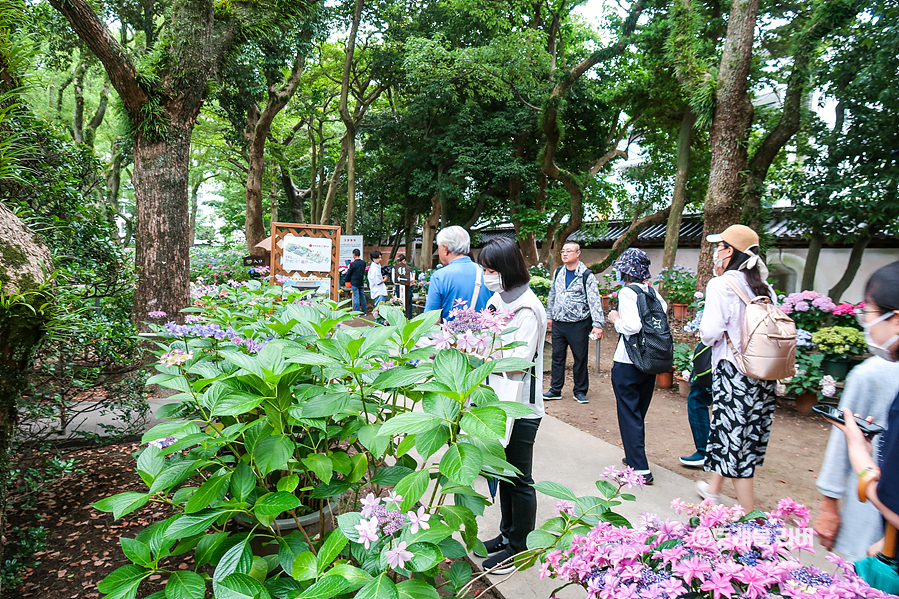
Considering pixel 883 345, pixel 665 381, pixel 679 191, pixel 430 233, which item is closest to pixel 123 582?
pixel 883 345

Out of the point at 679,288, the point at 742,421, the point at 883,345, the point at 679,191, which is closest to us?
the point at 883,345

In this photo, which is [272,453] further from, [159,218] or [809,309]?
[809,309]

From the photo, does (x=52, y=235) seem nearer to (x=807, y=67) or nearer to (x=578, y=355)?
(x=578, y=355)

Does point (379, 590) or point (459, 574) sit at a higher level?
point (379, 590)

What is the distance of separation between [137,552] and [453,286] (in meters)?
2.21

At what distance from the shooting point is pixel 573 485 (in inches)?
127

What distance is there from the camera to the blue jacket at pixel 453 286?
3.14 m

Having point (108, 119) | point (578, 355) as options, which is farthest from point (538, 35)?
point (108, 119)

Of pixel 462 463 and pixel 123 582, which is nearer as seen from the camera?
pixel 462 463

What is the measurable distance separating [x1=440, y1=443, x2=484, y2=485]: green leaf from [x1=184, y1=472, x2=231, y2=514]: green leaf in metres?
0.74

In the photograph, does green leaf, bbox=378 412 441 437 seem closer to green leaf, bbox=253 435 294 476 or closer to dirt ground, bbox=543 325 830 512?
green leaf, bbox=253 435 294 476

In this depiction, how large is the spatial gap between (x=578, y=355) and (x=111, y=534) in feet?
14.5

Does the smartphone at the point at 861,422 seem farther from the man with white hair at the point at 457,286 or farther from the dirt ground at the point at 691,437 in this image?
the dirt ground at the point at 691,437

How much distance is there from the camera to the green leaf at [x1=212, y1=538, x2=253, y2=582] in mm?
1173
